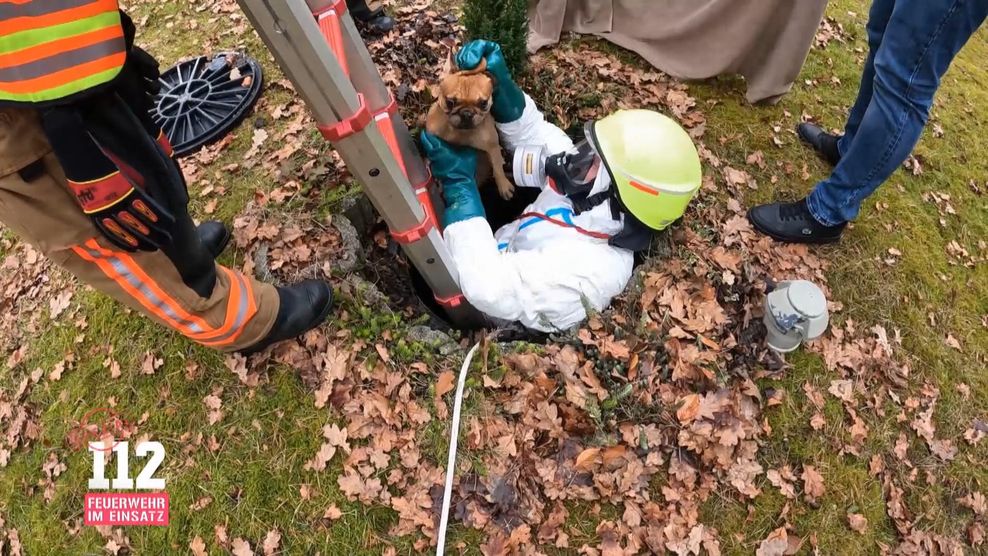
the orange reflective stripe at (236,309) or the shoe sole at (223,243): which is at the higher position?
the orange reflective stripe at (236,309)

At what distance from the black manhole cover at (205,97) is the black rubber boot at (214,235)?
1.10 metres

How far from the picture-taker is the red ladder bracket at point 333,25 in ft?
9.03

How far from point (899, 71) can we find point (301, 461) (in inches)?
170

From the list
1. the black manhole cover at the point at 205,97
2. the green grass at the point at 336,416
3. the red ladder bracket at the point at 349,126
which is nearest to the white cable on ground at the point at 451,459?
the green grass at the point at 336,416

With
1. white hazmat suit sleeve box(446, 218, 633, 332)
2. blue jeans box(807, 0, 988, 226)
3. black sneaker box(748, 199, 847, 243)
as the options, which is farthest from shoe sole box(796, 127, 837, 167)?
white hazmat suit sleeve box(446, 218, 633, 332)

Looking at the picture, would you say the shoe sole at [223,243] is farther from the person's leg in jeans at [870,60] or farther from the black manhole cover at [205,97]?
the person's leg in jeans at [870,60]

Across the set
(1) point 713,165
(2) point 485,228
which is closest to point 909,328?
(1) point 713,165

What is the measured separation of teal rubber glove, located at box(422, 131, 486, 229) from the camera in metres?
3.86

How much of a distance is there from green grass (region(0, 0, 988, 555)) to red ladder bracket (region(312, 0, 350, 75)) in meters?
1.39

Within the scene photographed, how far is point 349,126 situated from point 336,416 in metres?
1.82

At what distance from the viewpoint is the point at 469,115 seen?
345 centimetres

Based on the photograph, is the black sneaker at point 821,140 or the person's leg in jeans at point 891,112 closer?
the person's leg in jeans at point 891,112

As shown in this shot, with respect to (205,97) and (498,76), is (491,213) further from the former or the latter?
(205,97)

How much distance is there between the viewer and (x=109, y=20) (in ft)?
5.93
